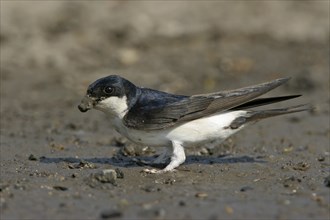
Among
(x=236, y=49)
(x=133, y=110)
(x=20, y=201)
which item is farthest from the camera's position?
(x=236, y=49)

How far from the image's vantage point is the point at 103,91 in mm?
6121

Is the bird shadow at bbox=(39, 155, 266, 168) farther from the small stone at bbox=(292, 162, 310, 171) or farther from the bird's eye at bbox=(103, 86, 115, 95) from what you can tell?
the bird's eye at bbox=(103, 86, 115, 95)

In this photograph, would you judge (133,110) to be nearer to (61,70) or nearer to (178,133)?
(178,133)

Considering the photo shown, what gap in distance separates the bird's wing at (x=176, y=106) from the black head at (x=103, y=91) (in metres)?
0.15

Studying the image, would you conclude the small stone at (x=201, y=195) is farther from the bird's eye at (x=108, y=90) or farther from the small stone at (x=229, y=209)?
the bird's eye at (x=108, y=90)

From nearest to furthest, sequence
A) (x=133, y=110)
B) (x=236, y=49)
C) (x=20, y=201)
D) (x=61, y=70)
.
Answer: (x=20, y=201)
(x=133, y=110)
(x=61, y=70)
(x=236, y=49)

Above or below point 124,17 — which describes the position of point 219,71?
below

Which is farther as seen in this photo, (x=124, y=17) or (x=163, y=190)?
(x=124, y=17)

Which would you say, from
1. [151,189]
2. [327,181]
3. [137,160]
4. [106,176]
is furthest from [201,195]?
[137,160]

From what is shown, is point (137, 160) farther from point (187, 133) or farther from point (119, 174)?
point (119, 174)

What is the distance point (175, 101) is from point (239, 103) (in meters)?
0.46

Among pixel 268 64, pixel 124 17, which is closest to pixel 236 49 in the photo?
pixel 268 64

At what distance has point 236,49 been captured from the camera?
38.0 ft

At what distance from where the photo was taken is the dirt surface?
5.30 meters
